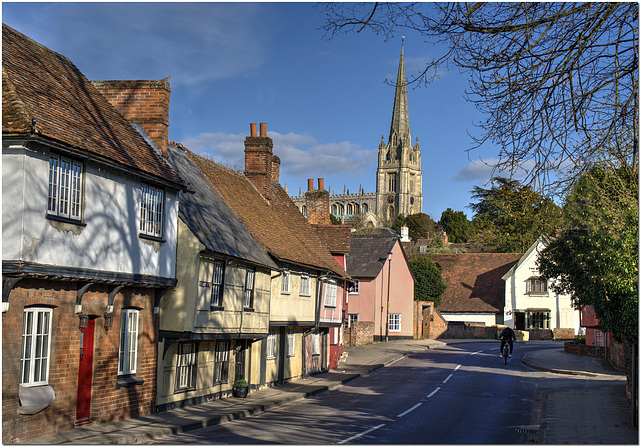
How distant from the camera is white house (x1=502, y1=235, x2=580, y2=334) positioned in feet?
199

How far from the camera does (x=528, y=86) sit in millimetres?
9703

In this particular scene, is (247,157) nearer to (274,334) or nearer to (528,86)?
(274,334)

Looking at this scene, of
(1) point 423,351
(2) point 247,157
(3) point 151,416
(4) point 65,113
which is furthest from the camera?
(1) point 423,351

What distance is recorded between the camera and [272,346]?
2586cm

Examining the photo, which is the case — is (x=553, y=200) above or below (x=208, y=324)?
above

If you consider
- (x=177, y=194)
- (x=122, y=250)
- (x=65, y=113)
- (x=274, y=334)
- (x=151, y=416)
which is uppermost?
(x=65, y=113)

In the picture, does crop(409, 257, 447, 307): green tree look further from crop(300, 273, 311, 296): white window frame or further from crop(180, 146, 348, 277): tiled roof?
crop(300, 273, 311, 296): white window frame

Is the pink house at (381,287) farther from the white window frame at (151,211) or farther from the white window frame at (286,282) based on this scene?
the white window frame at (151,211)

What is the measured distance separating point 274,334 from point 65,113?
13.1 metres

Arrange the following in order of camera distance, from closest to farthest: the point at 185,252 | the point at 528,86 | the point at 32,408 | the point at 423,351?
1. the point at 528,86
2. the point at 32,408
3. the point at 185,252
4. the point at 423,351

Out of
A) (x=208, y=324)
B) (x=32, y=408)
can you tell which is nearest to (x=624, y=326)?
(x=208, y=324)

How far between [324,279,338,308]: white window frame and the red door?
17120mm

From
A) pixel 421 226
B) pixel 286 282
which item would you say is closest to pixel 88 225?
pixel 286 282

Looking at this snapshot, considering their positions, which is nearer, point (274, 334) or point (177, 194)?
point (177, 194)
